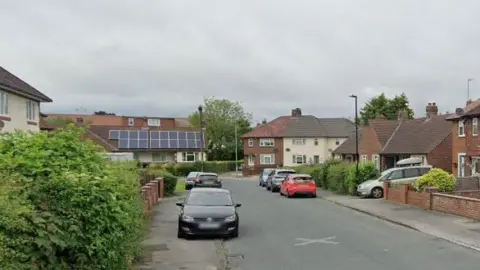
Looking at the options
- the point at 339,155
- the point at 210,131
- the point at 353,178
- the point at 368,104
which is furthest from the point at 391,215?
the point at 210,131

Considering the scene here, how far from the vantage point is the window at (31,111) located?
32.1m

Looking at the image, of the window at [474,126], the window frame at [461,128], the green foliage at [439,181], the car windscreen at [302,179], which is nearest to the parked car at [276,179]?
the car windscreen at [302,179]

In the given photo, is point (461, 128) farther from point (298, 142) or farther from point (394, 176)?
point (298, 142)

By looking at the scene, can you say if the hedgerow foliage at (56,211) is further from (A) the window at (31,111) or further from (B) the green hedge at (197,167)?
(B) the green hedge at (197,167)

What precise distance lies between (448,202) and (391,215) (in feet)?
7.00

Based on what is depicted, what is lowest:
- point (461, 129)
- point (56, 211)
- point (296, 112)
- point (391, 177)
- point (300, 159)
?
point (391, 177)

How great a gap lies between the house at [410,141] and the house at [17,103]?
88.8 feet

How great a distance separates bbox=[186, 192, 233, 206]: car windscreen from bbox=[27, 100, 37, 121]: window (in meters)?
18.1

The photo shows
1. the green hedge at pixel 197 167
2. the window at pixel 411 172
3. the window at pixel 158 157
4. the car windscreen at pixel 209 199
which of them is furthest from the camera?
the window at pixel 158 157

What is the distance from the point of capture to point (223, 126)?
104 meters

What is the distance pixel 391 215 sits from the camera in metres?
21.8

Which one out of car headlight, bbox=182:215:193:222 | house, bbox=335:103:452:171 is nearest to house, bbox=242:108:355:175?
house, bbox=335:103:452:171

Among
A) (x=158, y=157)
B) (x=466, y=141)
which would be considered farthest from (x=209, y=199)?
(x=158, y=157)

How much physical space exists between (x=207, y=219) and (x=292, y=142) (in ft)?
218
